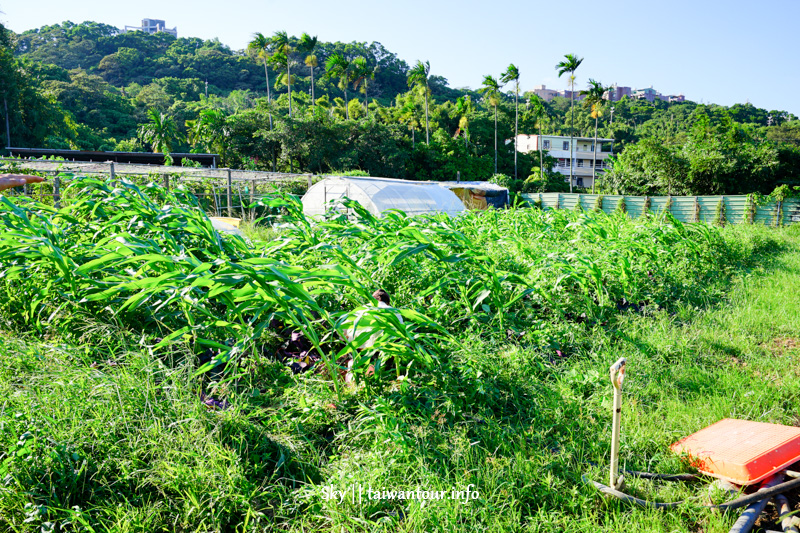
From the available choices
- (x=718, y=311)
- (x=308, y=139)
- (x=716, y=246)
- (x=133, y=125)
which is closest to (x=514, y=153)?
(x=308, y=139)

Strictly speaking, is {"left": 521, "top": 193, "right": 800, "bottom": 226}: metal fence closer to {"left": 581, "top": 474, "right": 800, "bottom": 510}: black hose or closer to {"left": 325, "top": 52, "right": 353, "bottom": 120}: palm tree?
{"left": 581, "top": 474, "right": 800, "bottom": 510}: black hose

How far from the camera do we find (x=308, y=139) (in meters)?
31.1

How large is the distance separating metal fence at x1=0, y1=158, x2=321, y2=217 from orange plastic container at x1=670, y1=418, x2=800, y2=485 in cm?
767

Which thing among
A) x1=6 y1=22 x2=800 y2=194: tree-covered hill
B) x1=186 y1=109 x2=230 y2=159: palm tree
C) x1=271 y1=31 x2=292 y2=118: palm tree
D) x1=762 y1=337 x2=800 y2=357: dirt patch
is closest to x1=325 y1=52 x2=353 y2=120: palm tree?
x1=6 y1=22 x2=800 y2=194: tree-covered hill

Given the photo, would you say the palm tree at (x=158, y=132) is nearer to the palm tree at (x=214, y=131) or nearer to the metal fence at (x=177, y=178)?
the palm tree at (x=214, y=131)

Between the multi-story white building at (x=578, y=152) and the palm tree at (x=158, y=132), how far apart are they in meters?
34.4

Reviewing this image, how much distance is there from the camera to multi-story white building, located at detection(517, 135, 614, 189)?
178ft

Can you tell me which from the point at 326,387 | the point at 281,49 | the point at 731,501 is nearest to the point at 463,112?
the point at 281,49

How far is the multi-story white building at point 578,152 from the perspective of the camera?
2133 inches

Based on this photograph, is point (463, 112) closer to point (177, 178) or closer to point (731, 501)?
point (177, 178)

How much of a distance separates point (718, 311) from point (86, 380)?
5071 millimetres

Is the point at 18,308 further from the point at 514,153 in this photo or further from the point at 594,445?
the point at 514,153

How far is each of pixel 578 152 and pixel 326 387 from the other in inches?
2283

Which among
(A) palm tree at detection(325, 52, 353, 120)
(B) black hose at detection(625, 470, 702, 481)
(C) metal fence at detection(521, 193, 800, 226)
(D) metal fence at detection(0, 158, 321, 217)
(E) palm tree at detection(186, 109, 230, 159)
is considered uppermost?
(A) palm tree at detection(325, 52, 353, 120)
